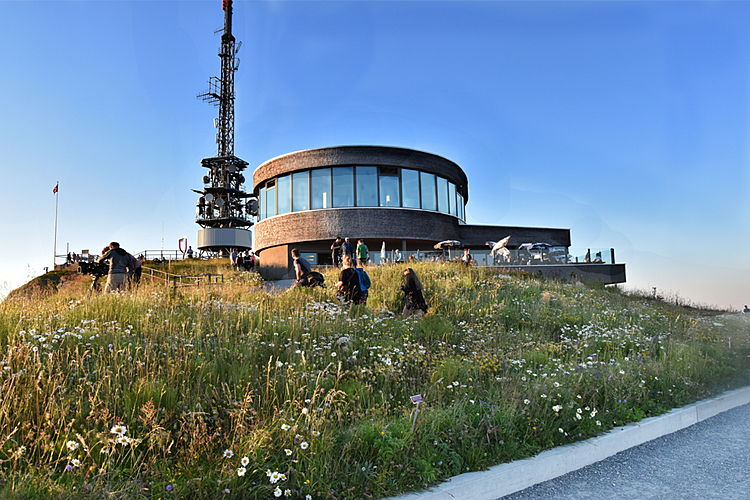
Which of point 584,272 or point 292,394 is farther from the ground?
point 584,272

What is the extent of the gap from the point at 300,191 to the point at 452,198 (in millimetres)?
10915

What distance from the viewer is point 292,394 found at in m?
4.66

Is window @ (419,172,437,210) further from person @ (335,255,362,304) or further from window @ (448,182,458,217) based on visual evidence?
person @ (335,255,362,304)

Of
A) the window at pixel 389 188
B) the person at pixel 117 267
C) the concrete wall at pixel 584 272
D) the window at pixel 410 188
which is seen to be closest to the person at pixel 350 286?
the person at pixel 117 267

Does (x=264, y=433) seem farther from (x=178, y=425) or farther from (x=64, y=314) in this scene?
(x=64, y=314)

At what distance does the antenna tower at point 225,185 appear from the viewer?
53.9 metres

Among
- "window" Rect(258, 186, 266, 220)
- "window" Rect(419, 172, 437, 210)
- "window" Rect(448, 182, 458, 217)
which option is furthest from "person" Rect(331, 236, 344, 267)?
"window" Rect(448, 182, 458, 217)

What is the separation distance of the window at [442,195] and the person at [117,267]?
20858 mm

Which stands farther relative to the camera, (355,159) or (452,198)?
(452,198)

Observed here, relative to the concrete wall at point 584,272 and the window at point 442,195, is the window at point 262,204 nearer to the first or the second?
the window at point 442,195

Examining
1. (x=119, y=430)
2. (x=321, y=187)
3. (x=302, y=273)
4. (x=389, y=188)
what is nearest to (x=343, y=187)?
(x=321, y=187)

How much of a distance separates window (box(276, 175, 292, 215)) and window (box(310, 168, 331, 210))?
1748mm

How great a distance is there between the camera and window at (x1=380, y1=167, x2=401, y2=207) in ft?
89.6

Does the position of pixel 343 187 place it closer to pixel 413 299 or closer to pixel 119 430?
pixel 413 299
